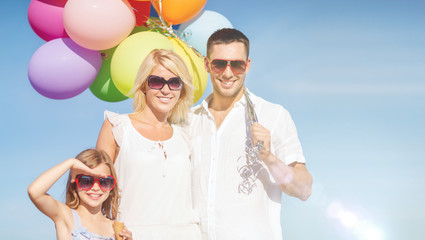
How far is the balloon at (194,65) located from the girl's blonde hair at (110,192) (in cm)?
142

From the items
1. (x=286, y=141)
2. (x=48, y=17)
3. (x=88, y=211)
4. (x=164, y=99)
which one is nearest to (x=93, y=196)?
(x=88, y=211)

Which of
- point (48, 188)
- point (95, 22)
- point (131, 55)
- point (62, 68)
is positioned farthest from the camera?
point (62, 68)

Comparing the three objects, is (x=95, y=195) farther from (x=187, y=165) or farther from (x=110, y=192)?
(x=187, y=165)

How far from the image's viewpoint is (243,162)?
3.78 m

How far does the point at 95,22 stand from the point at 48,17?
753mm

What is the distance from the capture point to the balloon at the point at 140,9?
4.88 meters

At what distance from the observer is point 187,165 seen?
3764 mm

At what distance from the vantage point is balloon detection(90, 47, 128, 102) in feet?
15.9

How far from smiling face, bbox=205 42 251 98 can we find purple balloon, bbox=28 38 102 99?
1476 millimetres

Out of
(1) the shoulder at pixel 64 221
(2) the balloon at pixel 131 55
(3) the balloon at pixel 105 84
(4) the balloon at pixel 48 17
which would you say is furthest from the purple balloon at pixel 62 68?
(1) the shoulder at pixel 64 221

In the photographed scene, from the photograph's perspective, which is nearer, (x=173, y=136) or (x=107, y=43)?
(x=173, y=136)

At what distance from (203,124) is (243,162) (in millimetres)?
541

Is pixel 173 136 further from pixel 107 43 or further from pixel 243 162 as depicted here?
pixel 107 43

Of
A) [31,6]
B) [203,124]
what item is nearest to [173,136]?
[203,124]
